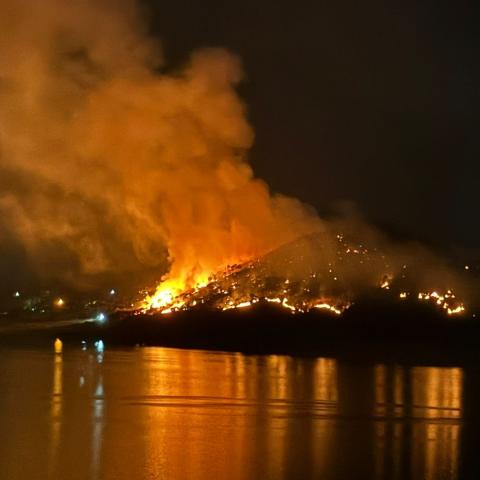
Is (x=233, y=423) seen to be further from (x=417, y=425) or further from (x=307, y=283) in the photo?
(x=307, y=283)

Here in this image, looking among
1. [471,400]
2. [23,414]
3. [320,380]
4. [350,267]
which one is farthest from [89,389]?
[350,267]

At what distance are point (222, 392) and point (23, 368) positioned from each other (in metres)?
10.4

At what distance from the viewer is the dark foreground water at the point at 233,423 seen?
49.3 feet

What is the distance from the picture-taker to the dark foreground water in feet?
49.3

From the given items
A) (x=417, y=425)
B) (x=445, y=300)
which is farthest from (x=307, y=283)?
(x=417, y=425)

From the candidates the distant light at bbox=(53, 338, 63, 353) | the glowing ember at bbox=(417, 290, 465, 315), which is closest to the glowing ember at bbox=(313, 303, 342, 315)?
the glowing ember at bbox=(417, 290, 465, 315)

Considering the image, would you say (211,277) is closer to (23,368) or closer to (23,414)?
(23,368)

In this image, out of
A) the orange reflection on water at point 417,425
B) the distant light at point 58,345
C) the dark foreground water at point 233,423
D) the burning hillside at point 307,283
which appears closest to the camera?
the dark foreground water at point 233,423

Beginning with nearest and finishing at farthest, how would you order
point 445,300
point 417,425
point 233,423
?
1. point 233,423
2. point 417,425
3. point 445,300

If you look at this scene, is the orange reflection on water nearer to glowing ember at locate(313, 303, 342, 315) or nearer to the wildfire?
glowing ember at locate(313, 303, 342, 315)

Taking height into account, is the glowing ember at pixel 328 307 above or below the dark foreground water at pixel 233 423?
above

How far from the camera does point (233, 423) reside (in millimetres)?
19938

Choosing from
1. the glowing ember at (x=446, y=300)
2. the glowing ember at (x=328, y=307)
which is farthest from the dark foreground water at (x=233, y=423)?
the glowing ember at (x=446, y=300)

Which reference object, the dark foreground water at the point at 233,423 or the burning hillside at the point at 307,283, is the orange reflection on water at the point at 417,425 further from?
the burning hillside at the point at 307,283
